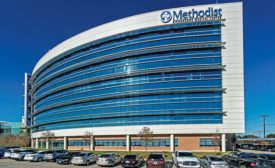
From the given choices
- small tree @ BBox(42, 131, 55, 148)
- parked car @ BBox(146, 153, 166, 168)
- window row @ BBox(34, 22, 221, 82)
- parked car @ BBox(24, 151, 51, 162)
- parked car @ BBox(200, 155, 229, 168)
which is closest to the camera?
parked car @ BBox(200, 155, 229, 168)

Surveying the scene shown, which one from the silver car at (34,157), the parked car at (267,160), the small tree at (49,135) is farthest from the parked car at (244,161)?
the small tree at (49,135)

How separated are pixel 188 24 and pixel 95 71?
92.6 ft

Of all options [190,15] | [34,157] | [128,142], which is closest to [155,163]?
[34,157]

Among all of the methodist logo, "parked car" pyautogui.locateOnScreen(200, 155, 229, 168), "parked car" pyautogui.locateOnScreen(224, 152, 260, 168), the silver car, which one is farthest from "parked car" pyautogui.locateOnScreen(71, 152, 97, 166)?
the methodist logo

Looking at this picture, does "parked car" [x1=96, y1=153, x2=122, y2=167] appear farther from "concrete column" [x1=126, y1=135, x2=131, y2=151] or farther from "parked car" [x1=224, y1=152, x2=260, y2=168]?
"concrete column" [x1=126, y1=135, x2=131, y2=151]

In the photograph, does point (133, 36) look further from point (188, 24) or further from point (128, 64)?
point (188, 24)

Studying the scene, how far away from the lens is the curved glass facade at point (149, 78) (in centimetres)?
6656

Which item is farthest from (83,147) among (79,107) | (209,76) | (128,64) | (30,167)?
(30,167)

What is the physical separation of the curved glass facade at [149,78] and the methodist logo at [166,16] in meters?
2.00

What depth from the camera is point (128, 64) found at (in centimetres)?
7469

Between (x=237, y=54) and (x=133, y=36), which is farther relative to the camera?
(x=133, y=36)

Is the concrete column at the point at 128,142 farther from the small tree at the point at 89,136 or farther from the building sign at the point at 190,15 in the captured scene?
the building sign at the point at 190,15

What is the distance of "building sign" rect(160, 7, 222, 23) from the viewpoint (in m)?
67.4

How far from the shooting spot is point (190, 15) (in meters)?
68.9
